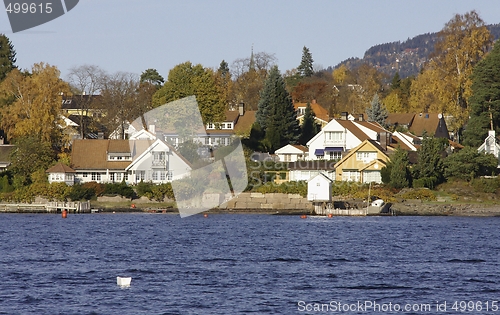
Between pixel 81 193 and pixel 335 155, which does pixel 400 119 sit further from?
pixel 81 193

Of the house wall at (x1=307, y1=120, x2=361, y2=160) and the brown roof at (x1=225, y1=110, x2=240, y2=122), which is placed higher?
the brown roof at (x1=225, y1=110, x2=240, y2=122)

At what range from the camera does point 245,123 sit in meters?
97.1

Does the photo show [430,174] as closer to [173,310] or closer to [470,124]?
[470,124]

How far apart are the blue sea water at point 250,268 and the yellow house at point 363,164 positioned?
14837 millimetres

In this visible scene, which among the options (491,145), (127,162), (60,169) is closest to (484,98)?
(491,145)

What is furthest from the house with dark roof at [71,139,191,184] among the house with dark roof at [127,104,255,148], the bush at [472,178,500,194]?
the bush at [472,178,500,194]

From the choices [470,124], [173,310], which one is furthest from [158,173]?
[173,310]

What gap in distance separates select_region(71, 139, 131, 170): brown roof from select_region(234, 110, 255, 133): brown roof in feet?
56.8

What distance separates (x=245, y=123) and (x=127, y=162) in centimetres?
2206

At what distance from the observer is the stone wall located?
70000mm

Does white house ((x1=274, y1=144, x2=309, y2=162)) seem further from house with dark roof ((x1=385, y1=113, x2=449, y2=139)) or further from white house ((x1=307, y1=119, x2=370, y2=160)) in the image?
house with dark roof ((x1=385, y1=113, x2=449, y2=139))

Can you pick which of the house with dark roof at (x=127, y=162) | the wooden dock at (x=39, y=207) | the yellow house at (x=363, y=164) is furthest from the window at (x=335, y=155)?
the wooden dock at (x=39, y=207)

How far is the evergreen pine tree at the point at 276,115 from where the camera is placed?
276 ft

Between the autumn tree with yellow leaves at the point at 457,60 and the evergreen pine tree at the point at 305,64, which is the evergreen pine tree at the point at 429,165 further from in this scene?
the evergreen pine tree at the point at 305,64
